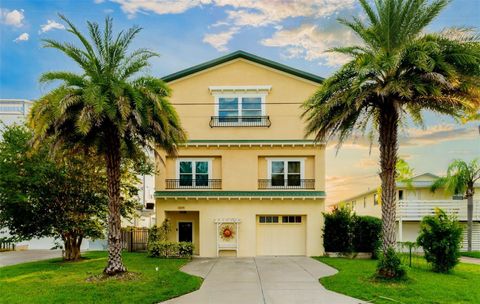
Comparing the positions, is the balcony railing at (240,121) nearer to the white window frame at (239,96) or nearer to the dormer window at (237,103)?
the dormer window at (237,103)

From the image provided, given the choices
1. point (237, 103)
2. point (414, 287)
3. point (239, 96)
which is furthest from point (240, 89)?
point (414, 287)

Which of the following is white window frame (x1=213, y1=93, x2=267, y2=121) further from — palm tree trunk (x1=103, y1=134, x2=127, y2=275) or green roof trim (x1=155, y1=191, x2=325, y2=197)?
palm tree trunk (x1=103, y1=134, x2=127, y2=275)

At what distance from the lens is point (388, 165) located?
13969 millimetres

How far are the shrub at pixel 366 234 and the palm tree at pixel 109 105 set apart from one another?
36.5ft

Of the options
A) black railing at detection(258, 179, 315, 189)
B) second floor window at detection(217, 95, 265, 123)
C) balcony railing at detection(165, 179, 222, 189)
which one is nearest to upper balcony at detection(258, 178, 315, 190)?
→ black railing at detection(258, 179, 315, 189)

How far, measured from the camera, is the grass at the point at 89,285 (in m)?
10.9

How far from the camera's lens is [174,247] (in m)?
20.4

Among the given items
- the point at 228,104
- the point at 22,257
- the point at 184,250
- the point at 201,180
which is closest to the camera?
the point at 184,250

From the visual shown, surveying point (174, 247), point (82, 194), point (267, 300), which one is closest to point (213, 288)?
point (267, 300)

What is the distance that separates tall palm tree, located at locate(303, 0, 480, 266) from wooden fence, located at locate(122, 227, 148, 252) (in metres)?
14.2

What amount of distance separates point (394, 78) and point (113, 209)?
11.2 m

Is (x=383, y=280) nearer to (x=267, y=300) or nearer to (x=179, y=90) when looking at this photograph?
(x=267, y=300)

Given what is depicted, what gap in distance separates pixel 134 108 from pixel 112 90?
3.24ft

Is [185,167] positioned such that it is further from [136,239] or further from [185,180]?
[136,239]
